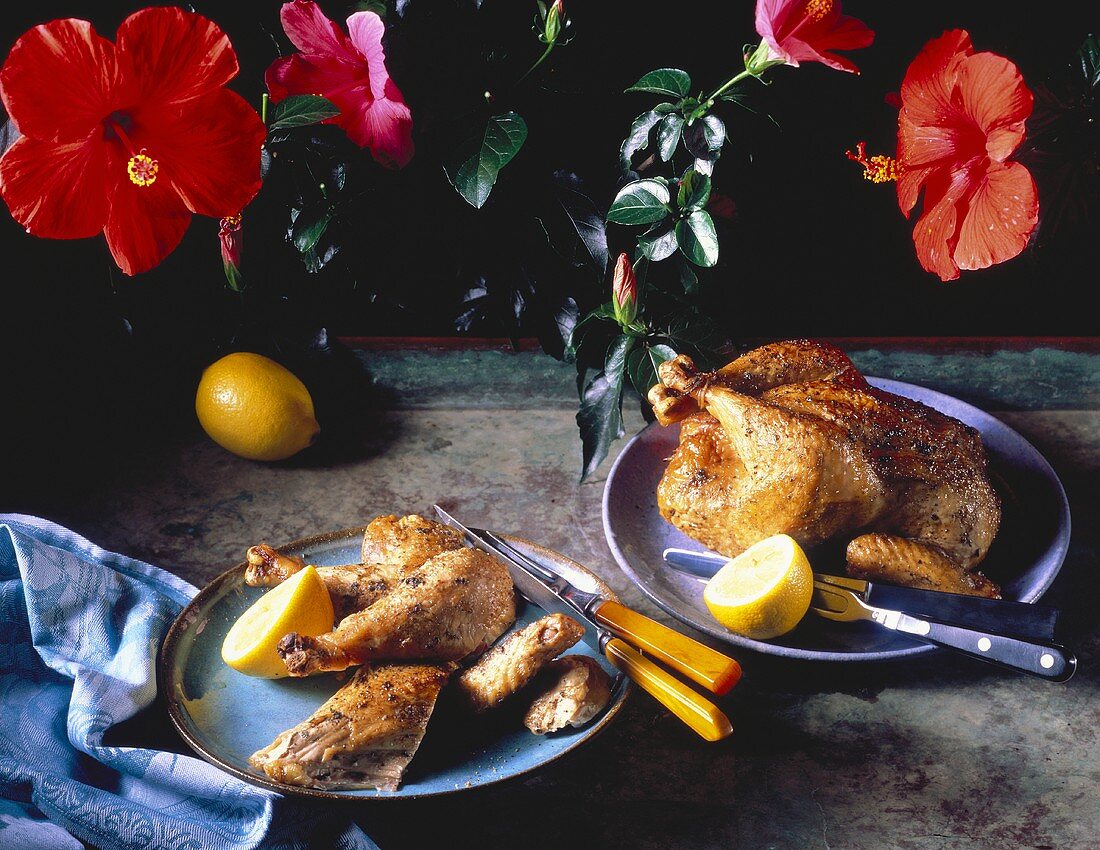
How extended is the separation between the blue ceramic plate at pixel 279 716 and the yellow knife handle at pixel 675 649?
0.05m

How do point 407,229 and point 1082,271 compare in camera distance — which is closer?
point 407,229

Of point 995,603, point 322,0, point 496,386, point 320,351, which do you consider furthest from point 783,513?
Answer: point 322,0

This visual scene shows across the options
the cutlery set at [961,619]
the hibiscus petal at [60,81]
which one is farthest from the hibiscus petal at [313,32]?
the cutlery set at [961,619]

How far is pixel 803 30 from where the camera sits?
121 centimetres

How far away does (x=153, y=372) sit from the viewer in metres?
1.71

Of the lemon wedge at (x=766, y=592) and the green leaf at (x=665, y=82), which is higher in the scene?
the green leaf at (x=665, y=82)

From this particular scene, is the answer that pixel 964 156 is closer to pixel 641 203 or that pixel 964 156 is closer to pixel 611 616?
pixel 641 203

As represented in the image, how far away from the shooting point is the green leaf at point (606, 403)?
1.48 metres

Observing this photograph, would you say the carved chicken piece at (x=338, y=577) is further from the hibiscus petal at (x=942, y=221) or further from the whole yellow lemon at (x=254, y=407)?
the hibiscus petal at (x=942, y=221)

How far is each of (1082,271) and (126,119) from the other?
4.88 ft

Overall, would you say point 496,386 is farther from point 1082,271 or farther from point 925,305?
point 1082,271

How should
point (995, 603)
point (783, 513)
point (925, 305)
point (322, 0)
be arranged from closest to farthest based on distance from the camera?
point (995, 603) < point (783, 513) < point (322, 0) < point (925, 305)

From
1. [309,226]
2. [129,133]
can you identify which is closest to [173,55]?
[129,133]

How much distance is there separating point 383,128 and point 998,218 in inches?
30.1
